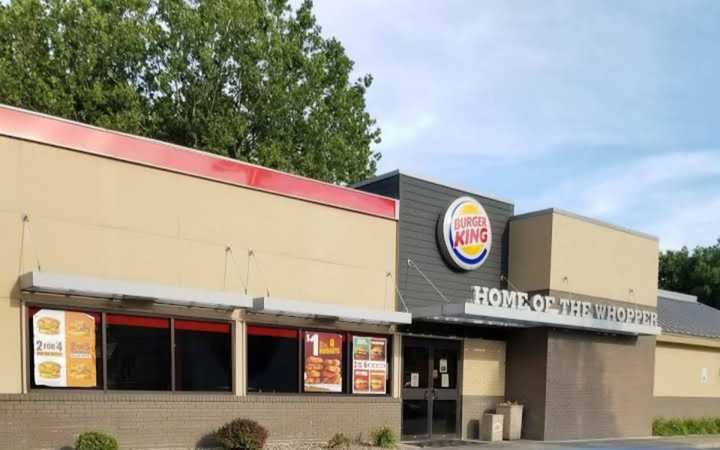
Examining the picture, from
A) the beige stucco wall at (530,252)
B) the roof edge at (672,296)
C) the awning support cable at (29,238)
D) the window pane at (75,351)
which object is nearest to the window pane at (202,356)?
the window pane at (75,351)

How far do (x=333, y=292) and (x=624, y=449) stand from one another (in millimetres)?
8013

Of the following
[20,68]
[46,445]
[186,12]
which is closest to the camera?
[46,445]

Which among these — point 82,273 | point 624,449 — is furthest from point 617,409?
point 82,273

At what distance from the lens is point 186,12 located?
25453mm

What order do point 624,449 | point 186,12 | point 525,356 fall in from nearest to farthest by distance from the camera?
point 624,449
point 525,356
point 186,12

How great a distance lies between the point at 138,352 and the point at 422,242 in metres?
7.26

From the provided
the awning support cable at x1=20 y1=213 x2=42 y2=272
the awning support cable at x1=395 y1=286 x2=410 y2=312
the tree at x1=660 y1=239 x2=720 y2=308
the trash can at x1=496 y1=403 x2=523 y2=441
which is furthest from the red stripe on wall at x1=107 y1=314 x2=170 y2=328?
the tree at x1=660 y1=239 x2=720 y2=308

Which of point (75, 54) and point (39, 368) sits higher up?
point (75, 54)

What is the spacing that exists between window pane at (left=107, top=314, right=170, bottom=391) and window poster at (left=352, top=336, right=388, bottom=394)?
4.37 m

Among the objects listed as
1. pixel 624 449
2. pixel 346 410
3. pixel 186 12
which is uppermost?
pixel 186 12

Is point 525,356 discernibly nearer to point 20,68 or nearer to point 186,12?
point 186,12

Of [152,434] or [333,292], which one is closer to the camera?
[152,434]

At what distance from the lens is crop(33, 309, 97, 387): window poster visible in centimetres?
1090

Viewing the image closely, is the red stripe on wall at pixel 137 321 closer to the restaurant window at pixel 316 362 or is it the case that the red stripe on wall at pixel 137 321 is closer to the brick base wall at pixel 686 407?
the restaurant window at pixel 316 362
